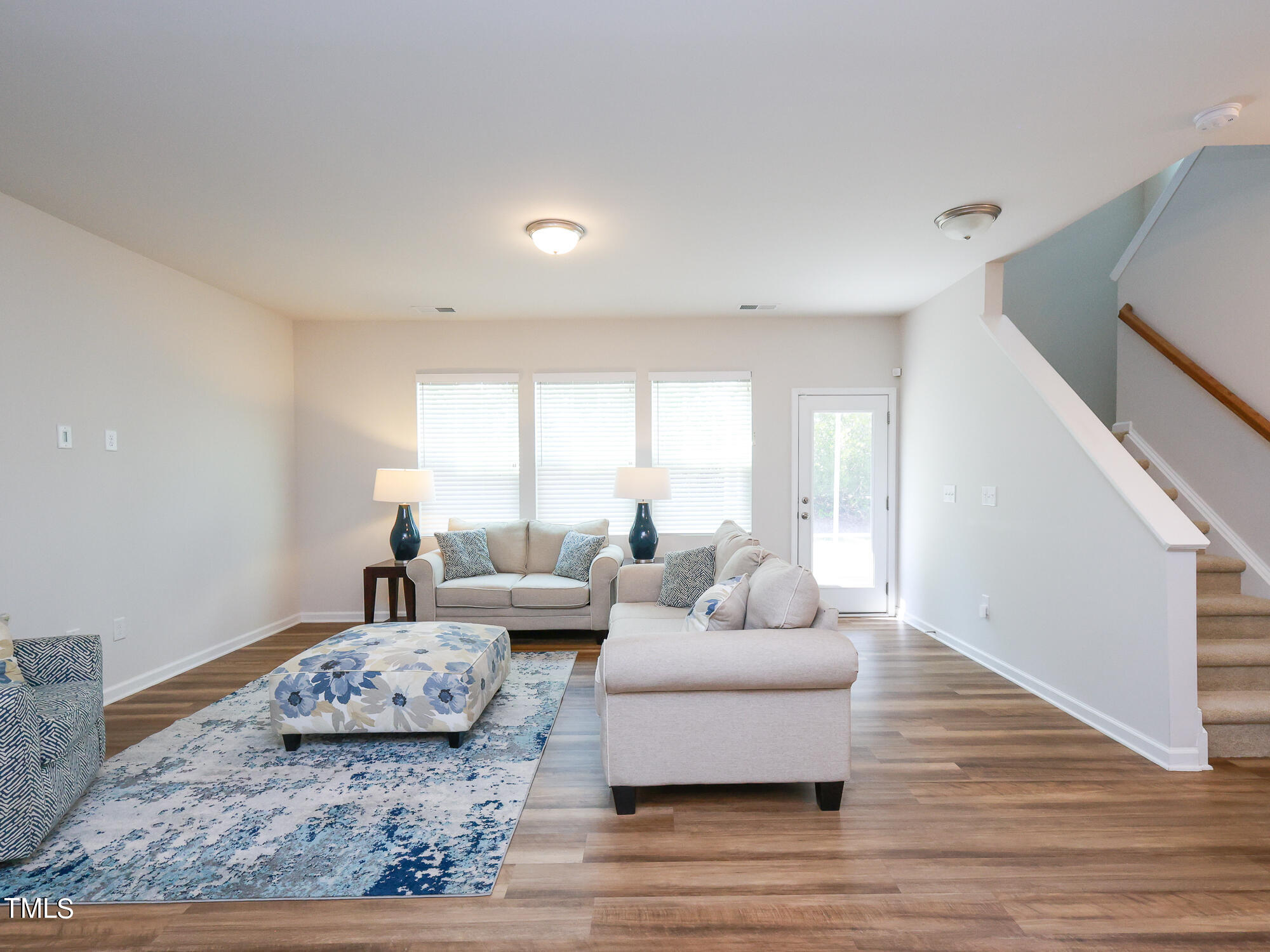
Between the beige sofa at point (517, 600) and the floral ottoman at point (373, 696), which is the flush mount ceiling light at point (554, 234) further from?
the beige sofa at point (517, 600)

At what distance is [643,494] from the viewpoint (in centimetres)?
545

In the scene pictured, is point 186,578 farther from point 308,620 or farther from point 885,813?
point 885,813

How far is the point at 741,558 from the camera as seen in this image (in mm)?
3391

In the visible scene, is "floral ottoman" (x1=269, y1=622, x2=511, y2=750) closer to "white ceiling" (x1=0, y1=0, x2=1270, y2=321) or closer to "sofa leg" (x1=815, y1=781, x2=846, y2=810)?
"sofa leg" (x1=815, y1=781, x2=846, y2=810)

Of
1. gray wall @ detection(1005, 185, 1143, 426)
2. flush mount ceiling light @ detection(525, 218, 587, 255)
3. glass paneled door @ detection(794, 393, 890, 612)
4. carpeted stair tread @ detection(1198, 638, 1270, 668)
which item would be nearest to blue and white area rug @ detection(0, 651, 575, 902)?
flush mount ceiling light @ detection(525, 218, 587, 255)

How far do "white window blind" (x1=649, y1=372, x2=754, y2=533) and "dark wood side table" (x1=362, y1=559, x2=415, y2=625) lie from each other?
216cm

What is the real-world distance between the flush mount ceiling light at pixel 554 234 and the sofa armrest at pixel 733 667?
231cm

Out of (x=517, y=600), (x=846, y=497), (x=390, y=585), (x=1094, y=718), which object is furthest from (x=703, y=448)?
(x=1094, y=718)

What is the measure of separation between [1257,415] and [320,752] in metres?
5.07

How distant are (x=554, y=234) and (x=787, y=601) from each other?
2.32 metres

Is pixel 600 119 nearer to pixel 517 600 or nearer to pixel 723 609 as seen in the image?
pixel 723 609

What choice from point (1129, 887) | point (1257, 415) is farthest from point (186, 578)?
point (1257, 415)

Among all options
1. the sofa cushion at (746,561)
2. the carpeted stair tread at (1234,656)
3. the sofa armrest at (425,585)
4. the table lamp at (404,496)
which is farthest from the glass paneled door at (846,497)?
the table lamp at (404,496)

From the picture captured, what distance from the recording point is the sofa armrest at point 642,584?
4.48 m
